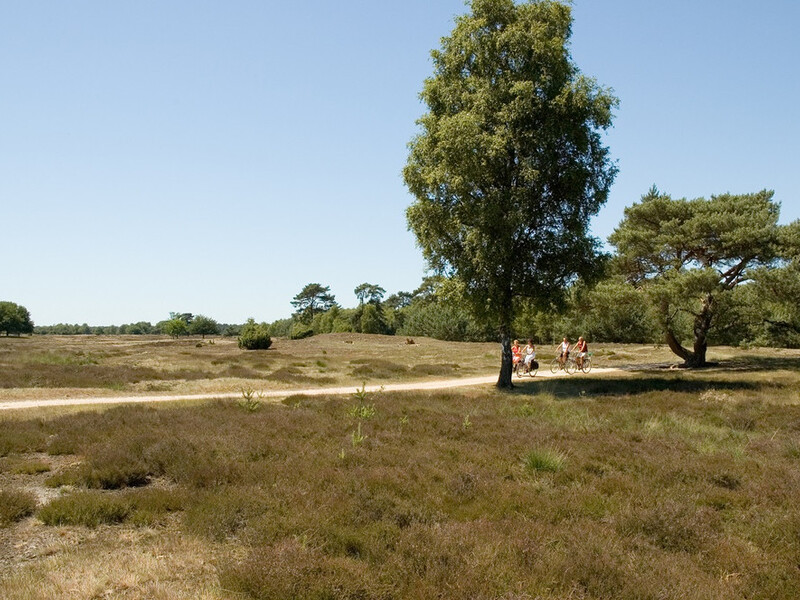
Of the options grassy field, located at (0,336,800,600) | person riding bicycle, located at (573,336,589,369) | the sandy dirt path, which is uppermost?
person riding bicycle, located at (573,336,589,369)

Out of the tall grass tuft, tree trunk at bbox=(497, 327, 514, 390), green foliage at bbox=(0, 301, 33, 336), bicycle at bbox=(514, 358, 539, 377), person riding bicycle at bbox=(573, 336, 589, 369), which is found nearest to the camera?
the tall grass tuft

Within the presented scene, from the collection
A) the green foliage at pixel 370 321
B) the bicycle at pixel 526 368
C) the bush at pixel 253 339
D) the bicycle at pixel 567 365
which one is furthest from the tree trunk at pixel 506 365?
the green foliage at pixel 370 321

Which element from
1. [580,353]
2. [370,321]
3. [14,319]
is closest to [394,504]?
[580,353]

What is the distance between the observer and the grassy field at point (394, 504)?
21.0 ft

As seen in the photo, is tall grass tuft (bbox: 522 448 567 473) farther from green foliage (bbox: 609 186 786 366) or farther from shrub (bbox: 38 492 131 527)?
green foliage (bbox: 609 186 786 366)

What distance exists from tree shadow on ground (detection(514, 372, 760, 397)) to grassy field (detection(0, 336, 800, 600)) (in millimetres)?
5779

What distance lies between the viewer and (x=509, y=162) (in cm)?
2472

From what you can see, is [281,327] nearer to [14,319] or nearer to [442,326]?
[14,319]

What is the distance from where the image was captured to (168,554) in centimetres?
699

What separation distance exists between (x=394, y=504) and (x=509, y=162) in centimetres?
1885

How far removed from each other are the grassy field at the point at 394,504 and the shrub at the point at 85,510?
29mm

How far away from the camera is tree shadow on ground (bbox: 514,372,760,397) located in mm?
23969

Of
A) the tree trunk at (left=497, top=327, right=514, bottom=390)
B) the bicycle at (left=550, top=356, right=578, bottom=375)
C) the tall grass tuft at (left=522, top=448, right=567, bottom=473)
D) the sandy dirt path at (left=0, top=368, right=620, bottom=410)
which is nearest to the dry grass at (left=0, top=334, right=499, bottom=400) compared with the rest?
the sandy dirt path at (left=0, top=368, right=620, bottom=410)

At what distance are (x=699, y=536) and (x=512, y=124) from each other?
1912 cm
